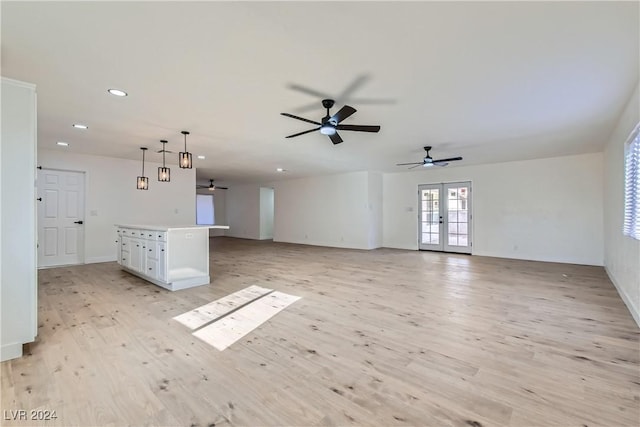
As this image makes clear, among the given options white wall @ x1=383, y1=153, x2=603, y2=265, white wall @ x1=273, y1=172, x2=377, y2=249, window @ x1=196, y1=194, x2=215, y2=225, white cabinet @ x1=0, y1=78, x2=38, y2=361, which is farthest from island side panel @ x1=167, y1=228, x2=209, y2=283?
window @ x1=196, y1=194, x2=215, y2=225

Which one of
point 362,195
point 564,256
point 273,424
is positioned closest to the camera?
point 273,424

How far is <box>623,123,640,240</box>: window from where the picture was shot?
3.15 metres

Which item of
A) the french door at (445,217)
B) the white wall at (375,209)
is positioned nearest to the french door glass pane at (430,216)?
the french door at (445,217)

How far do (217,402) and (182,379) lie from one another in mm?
410

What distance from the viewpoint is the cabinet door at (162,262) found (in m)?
4.41

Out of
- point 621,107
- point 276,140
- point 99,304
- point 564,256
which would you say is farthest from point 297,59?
point 564,256

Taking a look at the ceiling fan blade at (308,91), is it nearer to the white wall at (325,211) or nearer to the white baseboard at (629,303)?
the white baseboard at (629,303)

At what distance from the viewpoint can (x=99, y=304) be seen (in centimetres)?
377

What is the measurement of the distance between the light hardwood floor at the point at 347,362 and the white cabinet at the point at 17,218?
11.0 inches

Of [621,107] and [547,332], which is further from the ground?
[621,107]

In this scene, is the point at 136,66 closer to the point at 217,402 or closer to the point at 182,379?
the point at 182,379

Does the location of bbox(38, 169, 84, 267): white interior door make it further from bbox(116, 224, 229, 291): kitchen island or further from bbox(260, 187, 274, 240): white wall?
bbox(260, 187, 274, 240): white wall

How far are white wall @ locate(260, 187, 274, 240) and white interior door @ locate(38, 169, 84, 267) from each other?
6545 millimetres

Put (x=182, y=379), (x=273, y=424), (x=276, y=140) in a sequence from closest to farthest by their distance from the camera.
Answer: (x=273, y=424), (x=182, y=379), (x=276, y=140)
